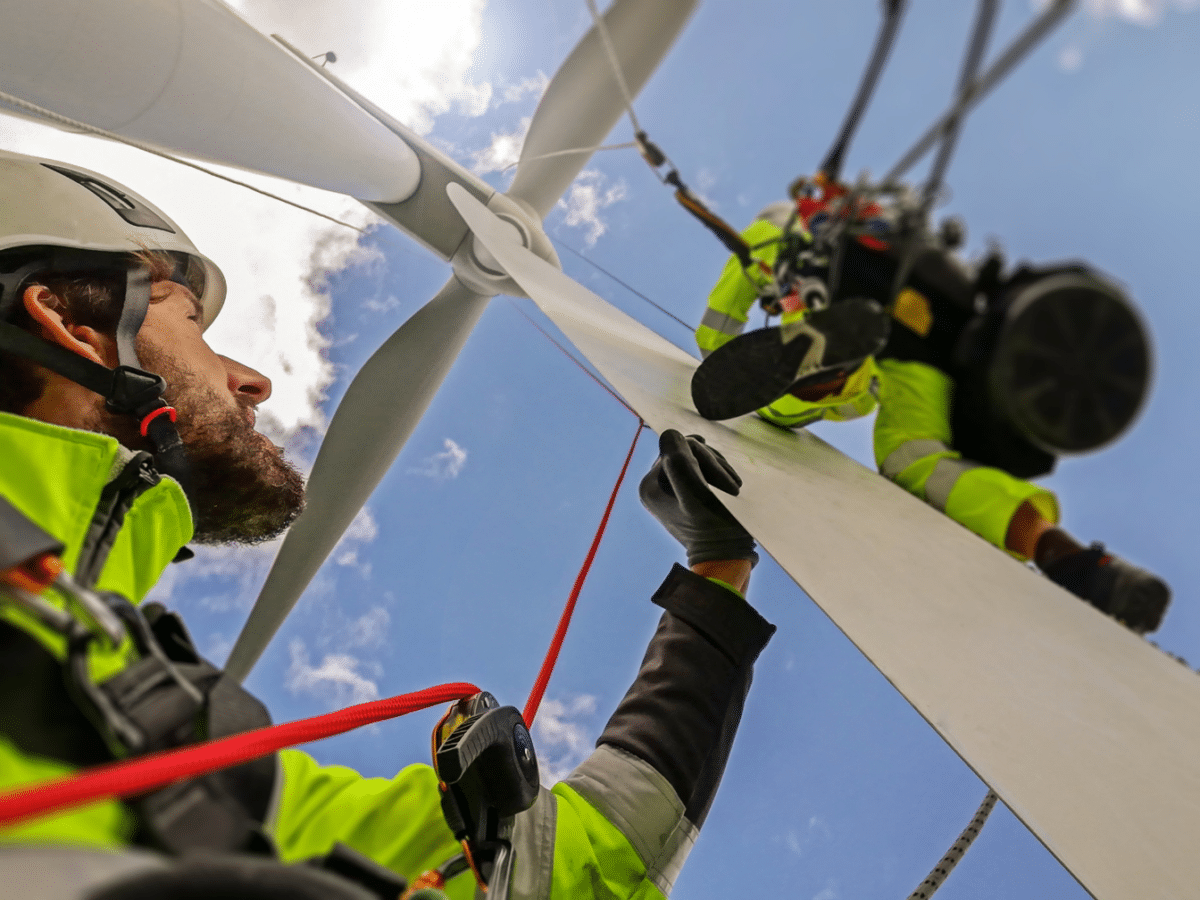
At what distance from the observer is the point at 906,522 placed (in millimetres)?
801

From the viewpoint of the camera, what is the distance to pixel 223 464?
142 cm

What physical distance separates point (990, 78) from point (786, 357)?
39 cm

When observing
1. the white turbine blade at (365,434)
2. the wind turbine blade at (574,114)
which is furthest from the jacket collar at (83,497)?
the white turbine blade at (365,434)

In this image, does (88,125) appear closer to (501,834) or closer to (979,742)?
(501,834)

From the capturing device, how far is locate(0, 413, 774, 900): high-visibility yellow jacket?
0.54 m

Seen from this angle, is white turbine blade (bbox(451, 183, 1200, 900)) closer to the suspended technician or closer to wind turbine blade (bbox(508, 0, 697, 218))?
the suspended technician

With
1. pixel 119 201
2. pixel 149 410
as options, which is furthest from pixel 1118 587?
pixel 119 201

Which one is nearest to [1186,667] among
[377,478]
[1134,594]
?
[1134,594]

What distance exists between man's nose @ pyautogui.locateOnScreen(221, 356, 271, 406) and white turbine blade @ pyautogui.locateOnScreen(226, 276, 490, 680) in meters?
1.95

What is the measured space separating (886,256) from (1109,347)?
0.56 feet

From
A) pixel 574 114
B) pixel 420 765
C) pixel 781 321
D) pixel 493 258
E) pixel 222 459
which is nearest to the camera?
pixel 781 321

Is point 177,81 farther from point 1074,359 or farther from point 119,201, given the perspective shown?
point 1074,359

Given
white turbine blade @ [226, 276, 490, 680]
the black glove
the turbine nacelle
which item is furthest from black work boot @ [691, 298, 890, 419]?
white turbine blade @ [226, 276, 490, 680]

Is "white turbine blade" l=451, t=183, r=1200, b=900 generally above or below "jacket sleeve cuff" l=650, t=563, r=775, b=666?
above
